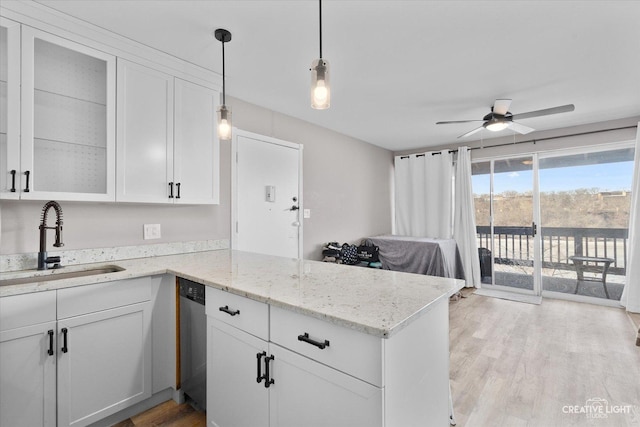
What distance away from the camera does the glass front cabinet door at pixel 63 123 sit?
164 centimetres

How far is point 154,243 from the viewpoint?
2.40 metres

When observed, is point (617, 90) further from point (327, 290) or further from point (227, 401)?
point (227, 401)

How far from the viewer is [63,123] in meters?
1.86

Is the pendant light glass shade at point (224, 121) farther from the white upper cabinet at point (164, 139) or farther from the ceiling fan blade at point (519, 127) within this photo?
the ceiling fan blade at point (519, 127)

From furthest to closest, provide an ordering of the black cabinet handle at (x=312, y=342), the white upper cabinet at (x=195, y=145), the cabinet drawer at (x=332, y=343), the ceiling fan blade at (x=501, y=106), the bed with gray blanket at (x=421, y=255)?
the bed with gray blanket at (x=421, y=255) → the ceiling fan blade at (x=501, y=106) → the white upper cabinet at (x=195, y=145) → the black cabinet handle at (x=312, y=342) → the cabinet drawer at (x=332, y=343)

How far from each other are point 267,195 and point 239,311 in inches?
81.2

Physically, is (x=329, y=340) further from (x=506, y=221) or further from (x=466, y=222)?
(x=506, y=221)

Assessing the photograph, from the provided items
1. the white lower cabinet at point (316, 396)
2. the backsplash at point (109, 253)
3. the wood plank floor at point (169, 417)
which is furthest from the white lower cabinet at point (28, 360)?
the white lower cabinet at point (316, 396)

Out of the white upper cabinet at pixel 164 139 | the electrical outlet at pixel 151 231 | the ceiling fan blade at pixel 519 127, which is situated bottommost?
the electrical outlet at pixel 151 231

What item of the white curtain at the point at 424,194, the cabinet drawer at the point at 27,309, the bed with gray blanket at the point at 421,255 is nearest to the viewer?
the cabinet drawer at the point at 27,309

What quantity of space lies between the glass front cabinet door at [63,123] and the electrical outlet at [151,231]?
477 mm

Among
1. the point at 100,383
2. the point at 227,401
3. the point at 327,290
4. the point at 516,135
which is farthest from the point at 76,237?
the point at 516,135

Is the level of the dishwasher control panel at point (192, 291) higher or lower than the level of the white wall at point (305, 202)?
lower

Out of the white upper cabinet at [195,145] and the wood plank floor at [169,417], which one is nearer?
the wood plank floor at [169,417]
